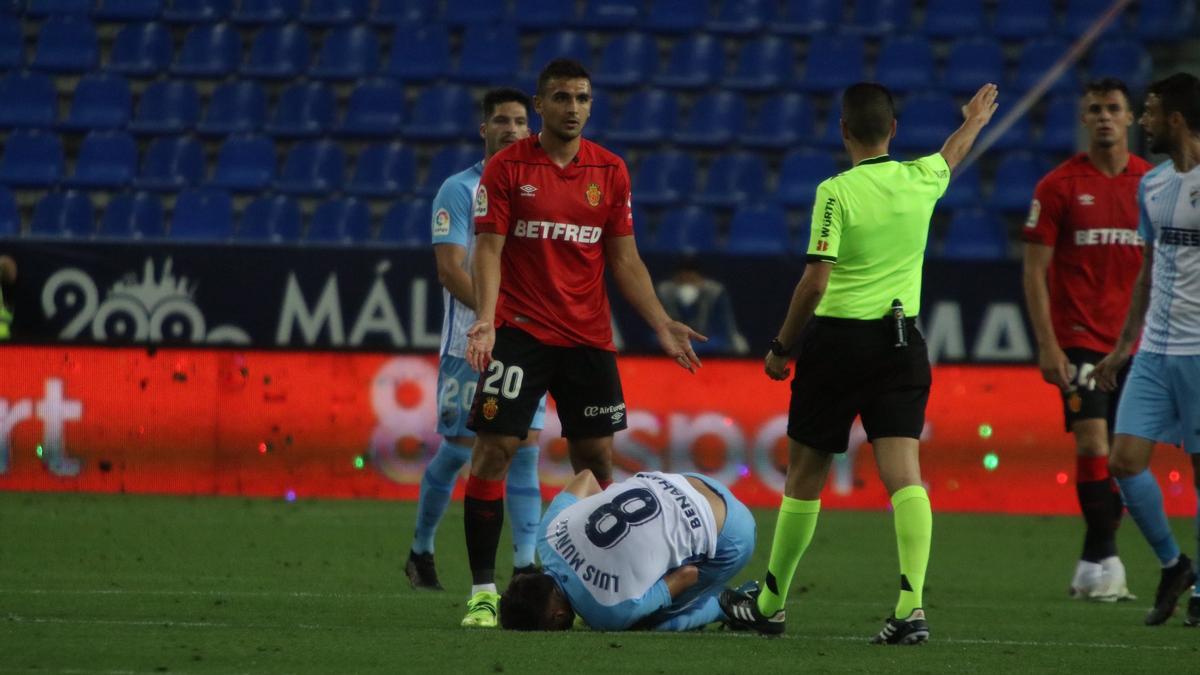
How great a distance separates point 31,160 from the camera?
18016 mm

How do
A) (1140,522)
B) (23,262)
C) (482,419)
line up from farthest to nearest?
(23,262)
(1140,522)
(482,419)

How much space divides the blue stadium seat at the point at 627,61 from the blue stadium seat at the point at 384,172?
2113 millimetres

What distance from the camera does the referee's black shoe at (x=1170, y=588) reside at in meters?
7.48

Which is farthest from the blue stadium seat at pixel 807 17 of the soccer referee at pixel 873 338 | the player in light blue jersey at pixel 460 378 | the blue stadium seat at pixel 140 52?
the soccer referee at pixel 873 338

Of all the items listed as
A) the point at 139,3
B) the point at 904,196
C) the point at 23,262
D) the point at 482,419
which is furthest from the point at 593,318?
the point at 139,3

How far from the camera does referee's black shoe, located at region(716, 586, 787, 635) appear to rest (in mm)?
6660

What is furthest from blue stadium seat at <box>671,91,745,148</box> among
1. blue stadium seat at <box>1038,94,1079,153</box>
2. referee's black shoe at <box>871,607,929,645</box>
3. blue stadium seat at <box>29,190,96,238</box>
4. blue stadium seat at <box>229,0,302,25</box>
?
referee's black shoe at <box>871,607,929,645</box>

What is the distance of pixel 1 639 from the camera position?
609cm

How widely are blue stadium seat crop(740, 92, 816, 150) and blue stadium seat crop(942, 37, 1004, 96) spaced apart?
1.51m

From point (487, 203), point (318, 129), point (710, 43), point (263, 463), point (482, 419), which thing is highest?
point (710, 43)

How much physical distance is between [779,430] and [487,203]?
669 centimetres

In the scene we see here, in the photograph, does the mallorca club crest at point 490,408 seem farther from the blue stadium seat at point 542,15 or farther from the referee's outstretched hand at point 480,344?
the blue stadium seat at point 542,15

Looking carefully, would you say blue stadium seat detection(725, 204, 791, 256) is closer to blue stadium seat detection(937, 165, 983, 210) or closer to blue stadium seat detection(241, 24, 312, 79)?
blue stadium seat detection(937, 165, 983, 210)

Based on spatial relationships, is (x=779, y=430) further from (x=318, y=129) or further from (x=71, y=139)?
(x=71, y=139)
